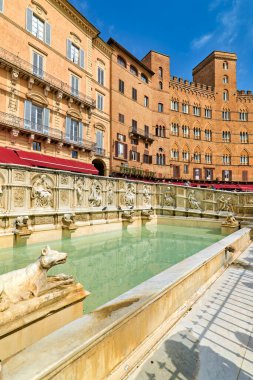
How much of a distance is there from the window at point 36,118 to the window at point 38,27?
6575 mm

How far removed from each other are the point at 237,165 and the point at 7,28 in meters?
39.2

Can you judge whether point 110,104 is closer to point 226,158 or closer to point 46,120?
point 46,120

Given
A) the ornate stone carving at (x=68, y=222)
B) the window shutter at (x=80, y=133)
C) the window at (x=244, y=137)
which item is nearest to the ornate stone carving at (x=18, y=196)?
the ornate stone carving at (x=68, y=222)

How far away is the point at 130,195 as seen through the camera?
514 inches

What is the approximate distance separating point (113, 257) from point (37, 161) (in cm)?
1388

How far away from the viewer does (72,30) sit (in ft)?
77.7

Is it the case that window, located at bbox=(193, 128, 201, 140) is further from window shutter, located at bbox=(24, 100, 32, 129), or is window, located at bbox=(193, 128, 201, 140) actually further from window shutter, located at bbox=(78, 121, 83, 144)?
window shutter, located at bbox=(24, 100, 32, 129)

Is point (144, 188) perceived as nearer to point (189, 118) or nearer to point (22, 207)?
point (22, 207)

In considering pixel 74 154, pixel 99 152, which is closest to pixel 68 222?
pixel 74 154

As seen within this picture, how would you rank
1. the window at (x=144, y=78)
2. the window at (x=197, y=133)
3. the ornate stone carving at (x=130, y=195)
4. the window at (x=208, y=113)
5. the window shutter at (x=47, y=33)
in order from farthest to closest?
the window at (x=208, y=113) < the window at (x=197, y=133) < the window at (x=144, y=78) < the window shutter at (x=47, y=33) < the ornate stone carving at (x=130, y=195)

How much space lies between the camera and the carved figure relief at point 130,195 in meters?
12.8

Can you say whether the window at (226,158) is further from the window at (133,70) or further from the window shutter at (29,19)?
the window shutter at (29,19)

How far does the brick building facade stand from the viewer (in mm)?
19219

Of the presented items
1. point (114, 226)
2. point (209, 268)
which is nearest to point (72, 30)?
point (114, 226)
